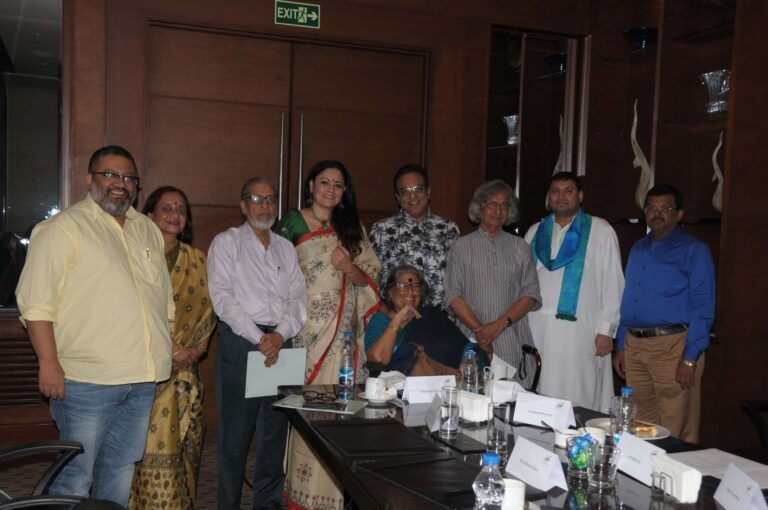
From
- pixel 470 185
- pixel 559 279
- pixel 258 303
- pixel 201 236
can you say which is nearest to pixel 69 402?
pixel 258 303

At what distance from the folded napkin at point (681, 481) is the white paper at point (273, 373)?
5.31 feet

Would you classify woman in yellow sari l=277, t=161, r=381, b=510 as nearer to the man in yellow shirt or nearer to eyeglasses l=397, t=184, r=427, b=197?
eyeglasses l=397, t=184, r=427, b=197

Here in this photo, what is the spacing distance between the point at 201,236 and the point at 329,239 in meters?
1.50

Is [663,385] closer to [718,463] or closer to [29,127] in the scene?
[718,463]

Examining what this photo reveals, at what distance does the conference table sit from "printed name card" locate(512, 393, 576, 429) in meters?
0.04

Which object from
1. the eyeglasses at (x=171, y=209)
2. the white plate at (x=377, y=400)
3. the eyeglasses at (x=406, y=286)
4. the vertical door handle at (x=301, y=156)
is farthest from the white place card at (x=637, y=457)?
the vertical door handle at (x=301, y=156)

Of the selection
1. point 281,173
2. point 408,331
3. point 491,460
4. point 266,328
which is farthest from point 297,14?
point 491,460

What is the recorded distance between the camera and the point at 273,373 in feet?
9.75

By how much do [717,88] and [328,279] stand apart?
9.45 ft

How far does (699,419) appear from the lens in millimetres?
4008

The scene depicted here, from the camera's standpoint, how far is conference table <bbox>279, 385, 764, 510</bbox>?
63.6 inches

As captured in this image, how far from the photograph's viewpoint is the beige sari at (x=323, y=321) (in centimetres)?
329

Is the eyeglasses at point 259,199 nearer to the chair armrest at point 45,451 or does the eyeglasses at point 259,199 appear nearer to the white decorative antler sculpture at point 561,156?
the chair armrest at point 45,451

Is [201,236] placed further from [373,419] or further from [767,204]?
[767,204]
